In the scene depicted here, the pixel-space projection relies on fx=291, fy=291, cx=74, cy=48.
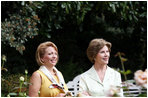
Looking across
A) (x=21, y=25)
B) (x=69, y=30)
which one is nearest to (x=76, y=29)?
(x=69, y=30)

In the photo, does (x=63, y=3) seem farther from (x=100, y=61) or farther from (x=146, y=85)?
(x=146, y=85)

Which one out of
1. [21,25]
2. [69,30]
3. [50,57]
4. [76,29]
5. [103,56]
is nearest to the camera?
[50,57]

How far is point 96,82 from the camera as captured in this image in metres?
3.03

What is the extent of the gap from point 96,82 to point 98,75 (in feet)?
0.29

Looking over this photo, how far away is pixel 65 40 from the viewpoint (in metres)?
7.73

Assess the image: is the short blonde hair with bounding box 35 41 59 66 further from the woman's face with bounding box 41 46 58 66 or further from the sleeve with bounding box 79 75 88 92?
the sleeve with bounding box 79 75 88 92

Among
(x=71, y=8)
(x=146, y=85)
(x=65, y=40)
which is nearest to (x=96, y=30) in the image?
(x=65, y=40)

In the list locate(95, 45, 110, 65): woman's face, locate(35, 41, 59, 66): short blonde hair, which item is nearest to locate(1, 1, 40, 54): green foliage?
locate(35, 41, 59, 66): short blonde hair

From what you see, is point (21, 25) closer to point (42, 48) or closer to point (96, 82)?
point (42, 48)

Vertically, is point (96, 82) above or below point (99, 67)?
below

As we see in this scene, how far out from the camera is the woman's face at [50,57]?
2856 mm

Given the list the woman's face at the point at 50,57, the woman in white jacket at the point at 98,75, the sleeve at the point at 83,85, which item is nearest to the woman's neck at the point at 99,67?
the woman in white jacket at the point at 98,75

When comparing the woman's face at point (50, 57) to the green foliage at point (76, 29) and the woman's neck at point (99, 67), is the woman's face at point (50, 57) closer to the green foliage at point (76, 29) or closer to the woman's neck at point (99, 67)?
the woman's neck at point (99, 67)

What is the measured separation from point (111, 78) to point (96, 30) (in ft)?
16.8
